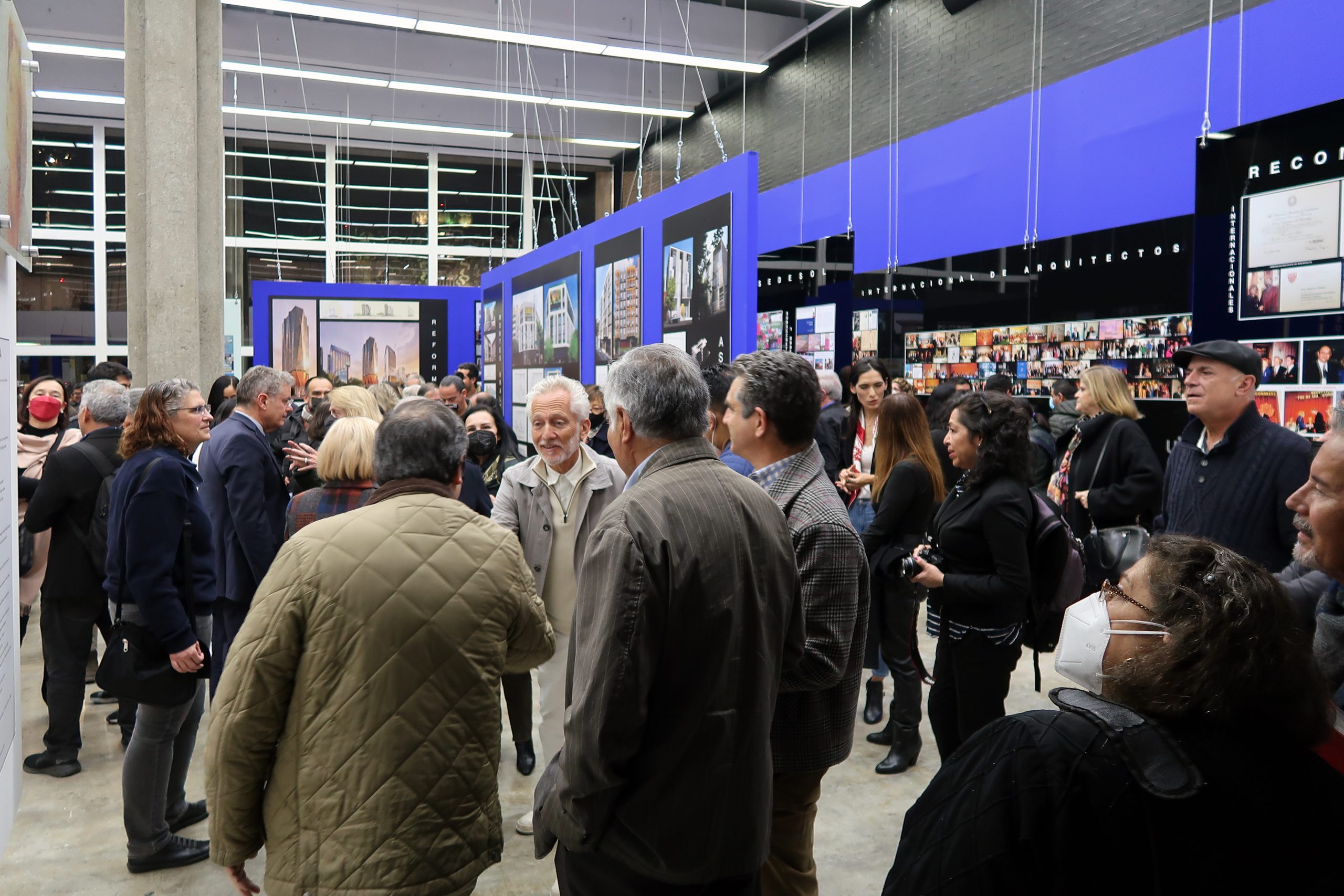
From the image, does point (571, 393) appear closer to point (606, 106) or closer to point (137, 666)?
point (137, 666)

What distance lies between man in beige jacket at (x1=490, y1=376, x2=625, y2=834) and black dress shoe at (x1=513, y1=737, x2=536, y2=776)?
2.61 ft

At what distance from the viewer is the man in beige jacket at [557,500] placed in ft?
9.98

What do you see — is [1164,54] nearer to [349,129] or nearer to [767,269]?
[767,269]

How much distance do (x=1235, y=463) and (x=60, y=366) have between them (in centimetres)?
1914

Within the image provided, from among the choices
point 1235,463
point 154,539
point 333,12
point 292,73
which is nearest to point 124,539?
point 154,539

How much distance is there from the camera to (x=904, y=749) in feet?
12.5

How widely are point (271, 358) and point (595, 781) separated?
15.2 metres

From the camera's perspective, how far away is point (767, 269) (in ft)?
32.9

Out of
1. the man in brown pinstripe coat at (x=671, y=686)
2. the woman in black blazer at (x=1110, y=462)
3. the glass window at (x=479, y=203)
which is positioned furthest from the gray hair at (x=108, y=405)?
the glass window at (x=479, y=203)

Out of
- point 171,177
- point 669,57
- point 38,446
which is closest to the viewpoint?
point 38,446

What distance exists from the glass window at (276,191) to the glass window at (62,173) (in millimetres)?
2308

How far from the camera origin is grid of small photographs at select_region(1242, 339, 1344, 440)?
447cm

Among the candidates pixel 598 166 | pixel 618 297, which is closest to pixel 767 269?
pixel 618 297

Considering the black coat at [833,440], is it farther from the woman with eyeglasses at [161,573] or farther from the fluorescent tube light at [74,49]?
the fluorescent tube light at [74,49]
